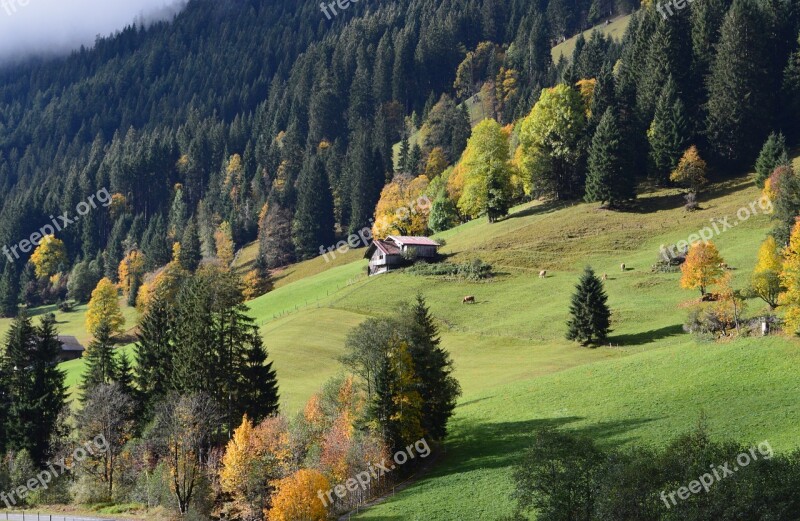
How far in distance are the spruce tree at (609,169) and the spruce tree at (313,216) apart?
6020cm

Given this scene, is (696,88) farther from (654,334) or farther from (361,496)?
(361,496)

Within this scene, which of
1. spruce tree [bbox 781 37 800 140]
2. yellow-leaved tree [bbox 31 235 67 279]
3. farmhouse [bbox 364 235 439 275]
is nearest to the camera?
farmhouse [bbox 364 235 439 275]

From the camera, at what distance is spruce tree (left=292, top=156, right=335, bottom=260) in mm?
150625

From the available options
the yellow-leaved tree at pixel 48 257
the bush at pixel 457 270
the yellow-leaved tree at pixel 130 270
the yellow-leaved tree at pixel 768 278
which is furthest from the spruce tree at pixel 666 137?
the yellow-leaved tree at pixel 48 257

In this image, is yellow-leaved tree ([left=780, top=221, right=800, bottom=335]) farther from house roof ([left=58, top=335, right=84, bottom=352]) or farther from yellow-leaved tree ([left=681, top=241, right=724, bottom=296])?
house roof ([left=58, top=335, right=84, bottom=352])

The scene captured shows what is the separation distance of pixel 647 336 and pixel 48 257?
481 feet

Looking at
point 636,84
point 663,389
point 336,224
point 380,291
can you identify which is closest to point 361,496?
point 663,389

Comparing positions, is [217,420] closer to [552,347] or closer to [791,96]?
[552,347]

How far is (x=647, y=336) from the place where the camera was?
223ft

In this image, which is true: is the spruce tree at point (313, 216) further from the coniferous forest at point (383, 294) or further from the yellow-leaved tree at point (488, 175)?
the yellow-leaved tree at point (488, 175)

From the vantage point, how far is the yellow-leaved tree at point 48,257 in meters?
176

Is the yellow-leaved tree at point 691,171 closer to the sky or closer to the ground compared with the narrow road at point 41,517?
closer to the sky

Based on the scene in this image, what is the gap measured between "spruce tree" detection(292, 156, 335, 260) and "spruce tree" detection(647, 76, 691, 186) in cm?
6395

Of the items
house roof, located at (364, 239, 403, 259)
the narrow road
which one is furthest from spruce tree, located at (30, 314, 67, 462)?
house roof, located at (364, 239, 403, 259)
